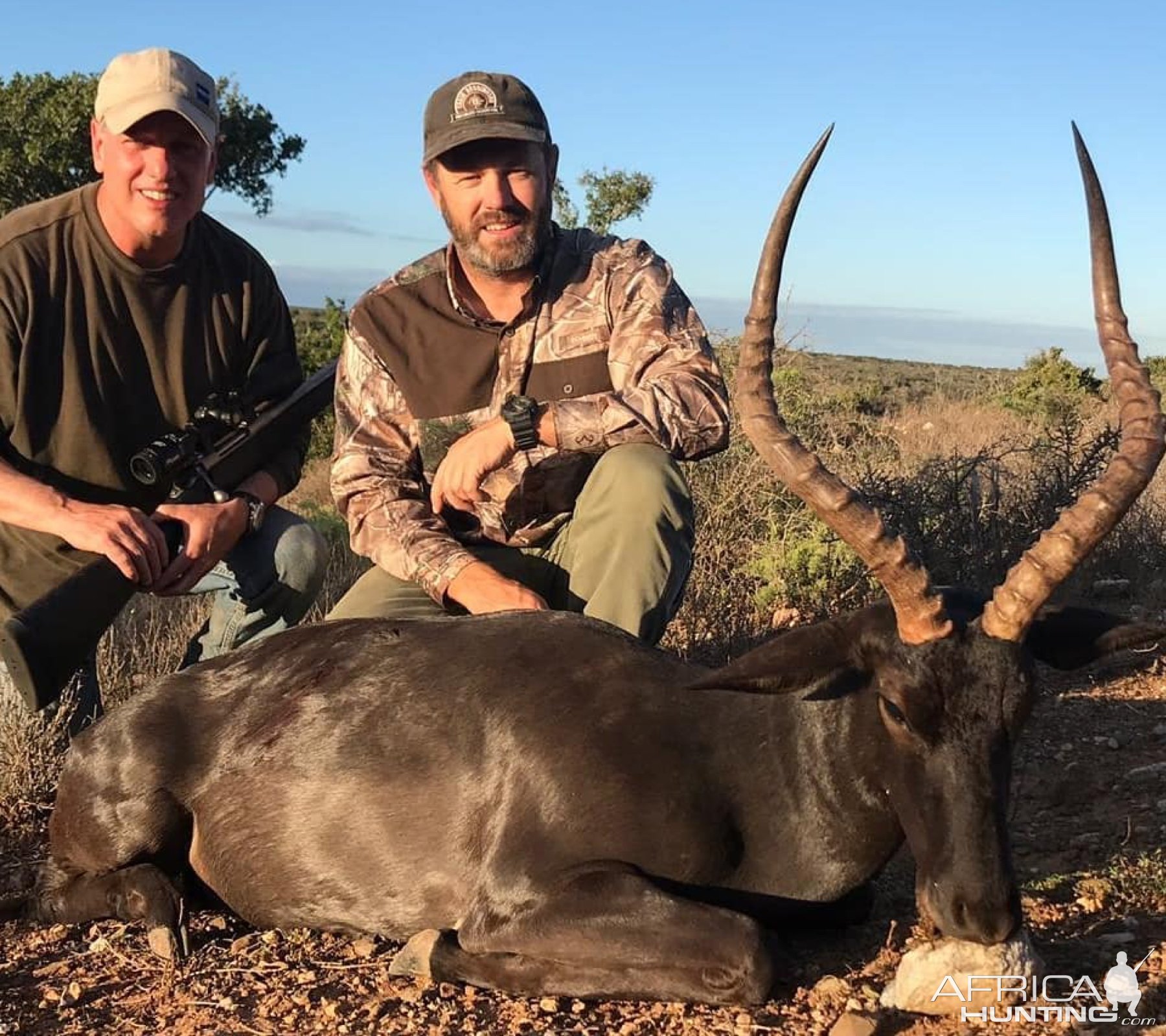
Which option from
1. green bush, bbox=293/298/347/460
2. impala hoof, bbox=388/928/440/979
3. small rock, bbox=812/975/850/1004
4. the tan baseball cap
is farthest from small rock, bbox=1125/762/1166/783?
green bush, bbox=293/298/347/460

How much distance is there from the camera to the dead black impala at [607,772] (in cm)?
380

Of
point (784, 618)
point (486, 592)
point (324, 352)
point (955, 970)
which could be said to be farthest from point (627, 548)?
point (324, 352)

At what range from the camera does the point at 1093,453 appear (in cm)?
878

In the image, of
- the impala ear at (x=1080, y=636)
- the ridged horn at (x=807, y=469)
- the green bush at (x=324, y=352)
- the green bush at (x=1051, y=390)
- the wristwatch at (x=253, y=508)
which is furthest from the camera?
the green bush at (x=324, y=352)

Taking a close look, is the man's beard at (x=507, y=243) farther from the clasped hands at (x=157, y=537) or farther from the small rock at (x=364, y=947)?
the small rock at (x=364, y=947)

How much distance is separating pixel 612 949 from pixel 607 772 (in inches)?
21.5

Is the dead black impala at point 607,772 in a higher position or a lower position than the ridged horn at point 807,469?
lower

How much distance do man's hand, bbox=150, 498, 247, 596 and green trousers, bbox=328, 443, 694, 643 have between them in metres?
0.62

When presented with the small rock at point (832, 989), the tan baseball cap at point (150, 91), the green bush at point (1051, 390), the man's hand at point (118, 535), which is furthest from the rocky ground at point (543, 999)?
the green bush at point (1051, 390)

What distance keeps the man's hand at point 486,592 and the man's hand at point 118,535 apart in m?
1.24

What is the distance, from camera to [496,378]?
6410 mm

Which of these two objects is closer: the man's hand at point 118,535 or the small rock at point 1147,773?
the man's hand at point 118,535

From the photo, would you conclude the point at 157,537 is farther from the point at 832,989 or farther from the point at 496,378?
the point at 832,989

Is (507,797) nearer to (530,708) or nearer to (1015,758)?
(530,708)
